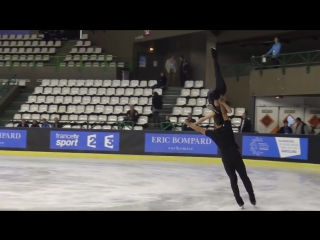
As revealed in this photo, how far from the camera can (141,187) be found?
10734mm

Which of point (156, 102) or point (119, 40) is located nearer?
point (156, 102)

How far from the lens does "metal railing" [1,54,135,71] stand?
28.1 metres

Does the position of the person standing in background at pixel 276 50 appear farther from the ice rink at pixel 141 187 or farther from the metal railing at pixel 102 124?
the metal railing at pixel 102 124

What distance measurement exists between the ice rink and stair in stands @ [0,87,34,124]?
9652mm

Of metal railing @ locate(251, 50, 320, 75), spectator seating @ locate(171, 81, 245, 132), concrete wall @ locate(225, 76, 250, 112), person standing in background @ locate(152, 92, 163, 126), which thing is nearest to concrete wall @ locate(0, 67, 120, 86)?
spectator seating @ locate(171, 81, 245, 132)

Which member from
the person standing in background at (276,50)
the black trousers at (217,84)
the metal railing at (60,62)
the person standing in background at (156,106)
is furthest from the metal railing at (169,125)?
the black trousers at (217,84)

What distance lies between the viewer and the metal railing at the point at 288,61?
717 inches

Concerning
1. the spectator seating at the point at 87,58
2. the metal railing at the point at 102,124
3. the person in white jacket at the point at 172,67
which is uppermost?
the spectator seating at the point at 87,58

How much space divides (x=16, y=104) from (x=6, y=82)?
2.35 m

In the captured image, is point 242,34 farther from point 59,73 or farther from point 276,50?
point 59,73

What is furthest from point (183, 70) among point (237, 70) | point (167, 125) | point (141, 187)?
point (141, 187)

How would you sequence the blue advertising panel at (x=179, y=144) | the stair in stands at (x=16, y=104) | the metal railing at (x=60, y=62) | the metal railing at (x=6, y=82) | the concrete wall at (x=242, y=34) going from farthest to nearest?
the metal railing at (x=60, y=62), the metal railing at (x=6, y=82), the stair in stands at (x=16, y=104), the concrete wall at (x=242, y=34), the blue advertising panel at (x=179, y=144)

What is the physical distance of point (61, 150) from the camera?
19.0 m

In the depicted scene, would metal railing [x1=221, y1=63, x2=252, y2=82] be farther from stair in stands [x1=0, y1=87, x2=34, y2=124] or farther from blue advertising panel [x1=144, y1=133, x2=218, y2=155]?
stair in stands [x1=0, y1=87, x2=34, y2=124]
